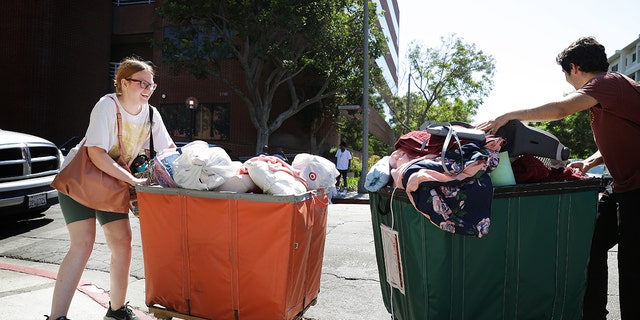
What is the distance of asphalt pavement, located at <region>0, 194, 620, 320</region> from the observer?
146 inches

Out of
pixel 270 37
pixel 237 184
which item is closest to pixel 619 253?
pixel 237 184

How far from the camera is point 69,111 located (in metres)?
24.3

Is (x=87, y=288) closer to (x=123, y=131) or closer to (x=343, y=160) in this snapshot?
(x=123, y=131)

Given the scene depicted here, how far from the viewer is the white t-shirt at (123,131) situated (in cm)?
283

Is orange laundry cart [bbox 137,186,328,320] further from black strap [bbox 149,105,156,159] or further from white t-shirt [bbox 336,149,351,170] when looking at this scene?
white t-shirt [bbox 336,149,351,170]

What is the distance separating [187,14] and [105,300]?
16.5 m

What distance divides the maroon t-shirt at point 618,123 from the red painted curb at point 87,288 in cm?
344

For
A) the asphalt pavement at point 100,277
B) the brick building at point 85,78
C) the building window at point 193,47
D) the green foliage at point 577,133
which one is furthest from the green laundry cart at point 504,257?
the green foliage at point 577,133

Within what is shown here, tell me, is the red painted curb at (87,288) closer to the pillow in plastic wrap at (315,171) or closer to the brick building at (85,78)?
the pillow in plastic wrap at (315,171)

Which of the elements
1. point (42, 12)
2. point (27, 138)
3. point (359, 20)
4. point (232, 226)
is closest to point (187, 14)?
point (359, 20)

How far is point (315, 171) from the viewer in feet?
9.58

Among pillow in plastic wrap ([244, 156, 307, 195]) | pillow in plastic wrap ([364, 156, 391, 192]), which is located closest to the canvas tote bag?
pillow in plastic wrap ([244, 156, 307, 195])

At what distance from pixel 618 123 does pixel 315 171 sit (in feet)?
5.92

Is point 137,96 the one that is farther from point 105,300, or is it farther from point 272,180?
point 105,300
